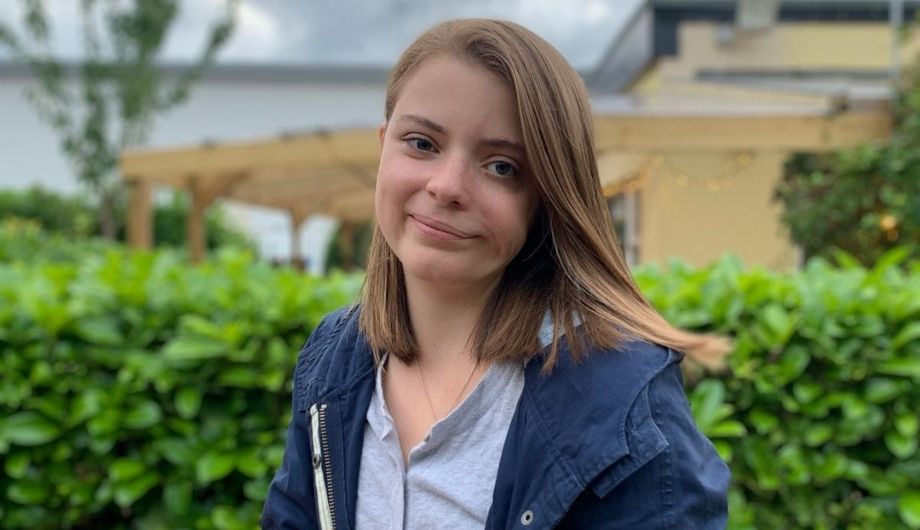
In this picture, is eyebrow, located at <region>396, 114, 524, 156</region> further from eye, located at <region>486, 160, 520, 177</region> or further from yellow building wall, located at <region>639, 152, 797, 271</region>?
yellow building wall, located at <region>639, 152, 797, 271</region>

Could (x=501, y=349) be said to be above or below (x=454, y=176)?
below

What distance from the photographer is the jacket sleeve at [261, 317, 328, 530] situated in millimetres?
1425

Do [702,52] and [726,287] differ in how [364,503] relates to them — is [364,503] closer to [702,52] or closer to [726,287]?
[726,287]

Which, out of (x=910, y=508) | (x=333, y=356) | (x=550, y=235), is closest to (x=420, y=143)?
(x=550, y=235)

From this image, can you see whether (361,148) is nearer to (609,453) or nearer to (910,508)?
(910,508)

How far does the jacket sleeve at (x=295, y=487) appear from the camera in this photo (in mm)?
1425

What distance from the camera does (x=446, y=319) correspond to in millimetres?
1378

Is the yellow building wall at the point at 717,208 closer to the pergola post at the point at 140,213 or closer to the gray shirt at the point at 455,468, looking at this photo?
the pergola post at the point at 140,213

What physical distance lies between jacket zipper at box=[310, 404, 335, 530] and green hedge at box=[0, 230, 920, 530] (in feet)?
4.36

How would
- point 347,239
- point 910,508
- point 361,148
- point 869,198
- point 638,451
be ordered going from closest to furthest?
point 638,451
point 910,508
point 869,198
point 361,148
point 347,239

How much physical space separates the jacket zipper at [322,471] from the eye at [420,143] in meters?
0.41

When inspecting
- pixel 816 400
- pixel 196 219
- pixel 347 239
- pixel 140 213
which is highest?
pixel 816 400

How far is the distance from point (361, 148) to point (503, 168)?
5.52m

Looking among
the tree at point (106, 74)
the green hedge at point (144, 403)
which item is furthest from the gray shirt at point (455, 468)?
the tree at point (106, 74)
